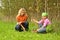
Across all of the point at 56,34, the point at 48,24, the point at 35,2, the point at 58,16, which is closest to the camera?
the point at 56,34

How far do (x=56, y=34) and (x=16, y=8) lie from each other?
5.69 metres

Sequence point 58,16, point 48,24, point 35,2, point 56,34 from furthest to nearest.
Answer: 1. point 35,2
2. point 58,16
3. point 48,24
4. point 56,34

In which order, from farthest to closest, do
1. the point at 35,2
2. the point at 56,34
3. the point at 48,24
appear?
the point at 35,2, the point at 48,24, the point at 56,34

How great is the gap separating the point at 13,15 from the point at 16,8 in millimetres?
412

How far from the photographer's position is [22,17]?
11.8 m

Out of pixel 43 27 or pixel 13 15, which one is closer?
pixel 43 27

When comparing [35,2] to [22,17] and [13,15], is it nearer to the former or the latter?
[13,15]

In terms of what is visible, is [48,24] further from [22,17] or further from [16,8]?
[16,8]

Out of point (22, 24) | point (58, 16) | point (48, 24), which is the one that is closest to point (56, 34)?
point (48, 24)

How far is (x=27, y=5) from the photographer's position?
50.5ft

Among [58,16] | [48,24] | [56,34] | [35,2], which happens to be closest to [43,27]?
[48,24]

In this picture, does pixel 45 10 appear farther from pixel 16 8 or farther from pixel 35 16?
pixel 16 8

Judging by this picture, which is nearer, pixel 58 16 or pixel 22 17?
pixel 22 17

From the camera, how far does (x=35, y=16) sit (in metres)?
14.8
